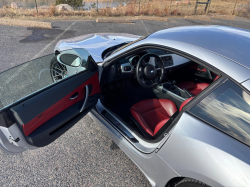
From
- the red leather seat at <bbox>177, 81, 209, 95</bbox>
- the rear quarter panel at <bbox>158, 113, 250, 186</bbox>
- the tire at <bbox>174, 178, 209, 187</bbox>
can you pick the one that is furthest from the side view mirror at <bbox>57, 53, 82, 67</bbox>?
the red leather seat at <bbox>177, 81, 209, 95</bbox>

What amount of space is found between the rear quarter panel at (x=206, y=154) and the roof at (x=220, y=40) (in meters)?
0.55

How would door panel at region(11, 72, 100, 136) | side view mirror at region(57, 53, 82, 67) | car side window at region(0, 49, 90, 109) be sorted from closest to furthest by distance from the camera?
1. door panel at region(11, 72, 100, 136)
2. car side window at region(0, 49, 90, 109)
3. side view mirror at region(57, 53, 82, 67)

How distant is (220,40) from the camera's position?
5.22 feet

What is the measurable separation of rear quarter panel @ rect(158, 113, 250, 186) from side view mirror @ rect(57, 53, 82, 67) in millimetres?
1414

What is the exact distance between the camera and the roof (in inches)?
53.9

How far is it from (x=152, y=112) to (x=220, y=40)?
125 centimetres

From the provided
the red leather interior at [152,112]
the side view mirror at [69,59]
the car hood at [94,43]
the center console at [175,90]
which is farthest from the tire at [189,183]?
the car hood at [94,43]

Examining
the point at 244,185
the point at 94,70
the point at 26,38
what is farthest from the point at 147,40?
the point at 26,38

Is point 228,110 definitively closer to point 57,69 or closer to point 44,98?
point 44,98

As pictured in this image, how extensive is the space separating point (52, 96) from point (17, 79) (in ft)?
1.26

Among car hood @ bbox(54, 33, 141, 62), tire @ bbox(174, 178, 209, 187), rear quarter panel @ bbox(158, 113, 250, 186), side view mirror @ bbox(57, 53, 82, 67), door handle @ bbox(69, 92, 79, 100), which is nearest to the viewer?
rear quarter panel @ bbox(158, 113, 250, 186)

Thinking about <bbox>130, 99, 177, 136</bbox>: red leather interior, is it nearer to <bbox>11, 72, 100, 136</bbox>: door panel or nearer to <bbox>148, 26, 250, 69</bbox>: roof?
<bbox>11, 72, 100, 136</bbox>: door panel

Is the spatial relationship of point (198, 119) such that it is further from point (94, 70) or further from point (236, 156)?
point (94, 70)

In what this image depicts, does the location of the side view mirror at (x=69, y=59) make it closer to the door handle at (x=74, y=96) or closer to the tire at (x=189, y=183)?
the door handle at (x=74, y=96)
